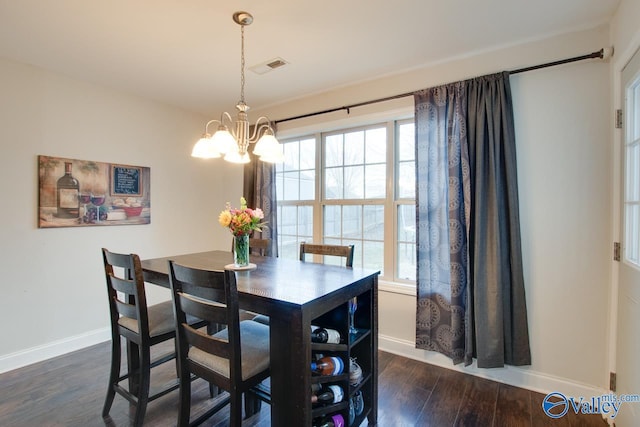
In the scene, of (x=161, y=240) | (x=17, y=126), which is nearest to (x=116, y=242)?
(x=161, y=240)

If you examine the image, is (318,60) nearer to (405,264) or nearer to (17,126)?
(405,264)

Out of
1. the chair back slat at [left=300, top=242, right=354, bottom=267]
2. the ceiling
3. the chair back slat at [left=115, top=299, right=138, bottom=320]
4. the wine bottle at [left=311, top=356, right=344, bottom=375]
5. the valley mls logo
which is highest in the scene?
the ceiling

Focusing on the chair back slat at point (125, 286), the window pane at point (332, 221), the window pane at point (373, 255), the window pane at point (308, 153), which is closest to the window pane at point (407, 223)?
the window pane at point (373, 255)

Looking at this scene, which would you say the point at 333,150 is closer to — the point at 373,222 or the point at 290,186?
the point at 290,186

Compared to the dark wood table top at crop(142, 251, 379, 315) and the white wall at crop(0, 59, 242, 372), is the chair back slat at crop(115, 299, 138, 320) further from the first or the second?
the white wall at crop(0, 59, 242, 372)

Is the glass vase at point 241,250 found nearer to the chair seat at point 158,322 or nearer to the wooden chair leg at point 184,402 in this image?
the chair seat at point 158,322

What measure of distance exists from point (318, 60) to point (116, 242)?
2.66 metres

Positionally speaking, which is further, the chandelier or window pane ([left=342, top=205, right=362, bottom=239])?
window pane ([left=342, top=205, right=362, bottom=239])

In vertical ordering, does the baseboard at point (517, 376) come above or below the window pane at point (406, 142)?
below

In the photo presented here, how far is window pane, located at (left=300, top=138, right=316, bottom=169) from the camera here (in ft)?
11.3

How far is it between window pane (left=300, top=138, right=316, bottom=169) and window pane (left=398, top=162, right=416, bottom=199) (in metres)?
1.00

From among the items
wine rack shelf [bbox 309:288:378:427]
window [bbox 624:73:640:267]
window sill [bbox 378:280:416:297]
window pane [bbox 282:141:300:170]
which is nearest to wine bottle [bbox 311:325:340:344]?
wine rack shelf [bbox 309:288:378:427]

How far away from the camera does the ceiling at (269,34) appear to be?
1.86 metres

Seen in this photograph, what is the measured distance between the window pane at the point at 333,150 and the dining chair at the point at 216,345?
2.06m
